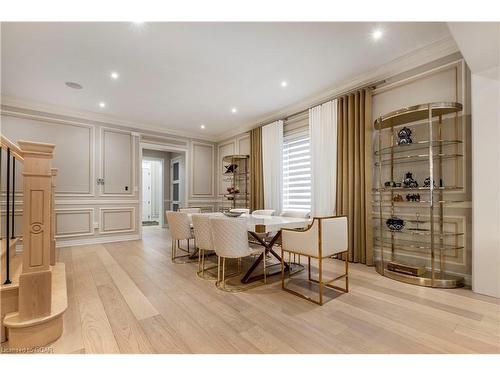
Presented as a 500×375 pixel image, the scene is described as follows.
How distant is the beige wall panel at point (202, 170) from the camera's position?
22.0 feet

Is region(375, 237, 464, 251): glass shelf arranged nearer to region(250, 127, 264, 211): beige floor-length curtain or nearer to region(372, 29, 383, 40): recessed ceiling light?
region(372, 29, 383, 40): recessed ceiling light

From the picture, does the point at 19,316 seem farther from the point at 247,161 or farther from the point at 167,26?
the point at 247,161

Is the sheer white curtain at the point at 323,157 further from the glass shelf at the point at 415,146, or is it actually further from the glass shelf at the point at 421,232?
the glass shelf at the point at 421,232

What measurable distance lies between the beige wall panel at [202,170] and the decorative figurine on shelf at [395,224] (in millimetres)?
4883

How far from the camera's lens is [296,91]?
407 cm

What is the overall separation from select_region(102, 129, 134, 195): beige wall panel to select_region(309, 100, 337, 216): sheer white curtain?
4.10 metres

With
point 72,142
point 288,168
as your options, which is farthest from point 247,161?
point 72,142

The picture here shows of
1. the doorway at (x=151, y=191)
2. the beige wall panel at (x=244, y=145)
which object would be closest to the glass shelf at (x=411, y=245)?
the beige wall panel at (x=244, y=145)

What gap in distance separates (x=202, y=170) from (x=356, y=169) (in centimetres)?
440

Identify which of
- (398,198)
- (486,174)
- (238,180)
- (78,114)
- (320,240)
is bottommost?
(320,240)

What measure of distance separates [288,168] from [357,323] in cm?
341

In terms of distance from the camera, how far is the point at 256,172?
18.3 ft

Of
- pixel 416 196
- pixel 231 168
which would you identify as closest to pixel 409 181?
pixel 416 196

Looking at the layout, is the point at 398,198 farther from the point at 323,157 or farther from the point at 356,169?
the point at 323,157
